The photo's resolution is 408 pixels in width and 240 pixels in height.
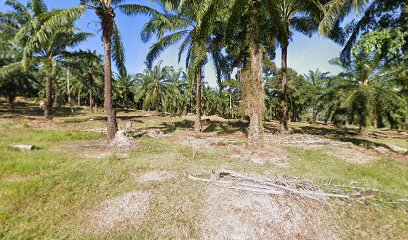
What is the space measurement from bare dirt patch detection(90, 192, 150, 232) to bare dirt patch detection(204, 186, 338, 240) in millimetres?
1495

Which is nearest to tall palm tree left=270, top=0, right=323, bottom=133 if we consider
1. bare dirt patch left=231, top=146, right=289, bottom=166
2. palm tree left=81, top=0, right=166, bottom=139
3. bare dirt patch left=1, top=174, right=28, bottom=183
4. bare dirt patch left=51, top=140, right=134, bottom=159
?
bare dirt patch left=231, top=146, right=289, bottom=166

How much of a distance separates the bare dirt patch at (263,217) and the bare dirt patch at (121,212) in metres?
1.50

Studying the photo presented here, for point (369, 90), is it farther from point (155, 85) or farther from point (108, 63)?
point (155, 85)

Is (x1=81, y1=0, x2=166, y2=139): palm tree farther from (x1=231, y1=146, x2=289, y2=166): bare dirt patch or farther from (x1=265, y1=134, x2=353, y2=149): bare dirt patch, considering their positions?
(x1=265, y1=134, x2=353, y2=149): bare dirt patch

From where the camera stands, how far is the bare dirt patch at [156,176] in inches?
257

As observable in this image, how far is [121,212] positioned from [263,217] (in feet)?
10.1

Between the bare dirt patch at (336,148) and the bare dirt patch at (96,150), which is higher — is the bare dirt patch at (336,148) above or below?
above

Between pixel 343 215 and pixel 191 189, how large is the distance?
3.57 meters

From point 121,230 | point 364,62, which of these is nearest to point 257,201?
point 121,230

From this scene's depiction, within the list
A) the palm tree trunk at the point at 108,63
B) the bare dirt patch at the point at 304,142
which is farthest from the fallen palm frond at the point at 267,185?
the palm tree trunk at the point at 108,63

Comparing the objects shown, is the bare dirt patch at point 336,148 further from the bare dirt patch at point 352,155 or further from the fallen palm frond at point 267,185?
the fallen palm frond at point 267,185

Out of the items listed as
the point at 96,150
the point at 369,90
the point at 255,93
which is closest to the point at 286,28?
the point at 255,93

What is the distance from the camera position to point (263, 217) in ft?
15.2

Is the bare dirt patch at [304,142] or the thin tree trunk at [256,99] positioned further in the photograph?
the bare dirt patch at [304,142]
